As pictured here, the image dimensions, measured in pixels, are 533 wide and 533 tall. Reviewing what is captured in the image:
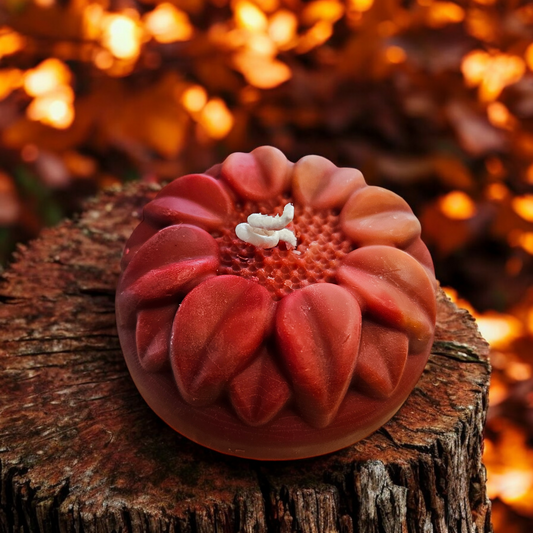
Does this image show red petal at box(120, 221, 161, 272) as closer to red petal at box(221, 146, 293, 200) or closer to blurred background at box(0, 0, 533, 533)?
red petal at box(221, 146, 293, 200)

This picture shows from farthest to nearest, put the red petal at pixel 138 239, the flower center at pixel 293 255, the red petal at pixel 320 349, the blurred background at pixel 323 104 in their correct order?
the blurred background at pixel 323 104 < the red petal at pixel 138 239 < the flower center at pixel 293 255 < the red petal at pixel 320 349

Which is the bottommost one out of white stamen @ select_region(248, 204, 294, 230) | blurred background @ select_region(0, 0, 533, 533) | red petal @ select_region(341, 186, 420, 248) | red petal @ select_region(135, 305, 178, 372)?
red petal @ select_region(135, 305, 178, 372)

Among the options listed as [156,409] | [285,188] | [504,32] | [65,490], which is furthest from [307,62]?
[65,490]

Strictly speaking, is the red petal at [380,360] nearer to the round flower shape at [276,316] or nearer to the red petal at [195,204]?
the round flower shape at [276,316]

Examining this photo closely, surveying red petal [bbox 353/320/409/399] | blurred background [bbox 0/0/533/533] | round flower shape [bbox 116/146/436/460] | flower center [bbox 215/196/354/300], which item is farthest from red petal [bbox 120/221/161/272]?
blurred background [bbox 0/0/533/533]

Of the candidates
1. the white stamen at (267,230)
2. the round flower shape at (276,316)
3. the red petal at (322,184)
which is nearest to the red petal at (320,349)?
the round flower shape at (276,316)

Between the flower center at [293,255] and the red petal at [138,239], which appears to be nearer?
the flower center at [293,255]
